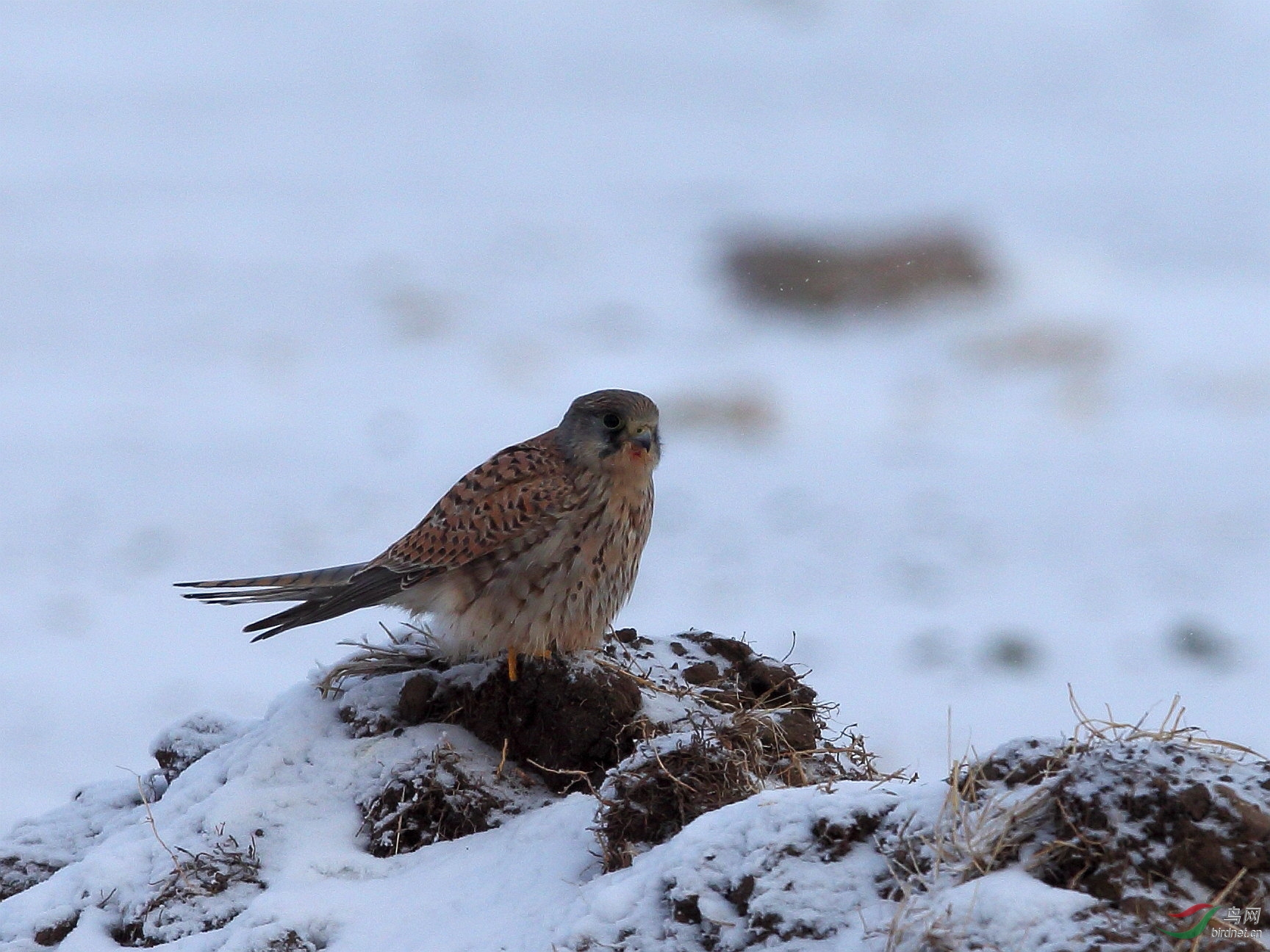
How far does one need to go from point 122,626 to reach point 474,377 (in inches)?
131

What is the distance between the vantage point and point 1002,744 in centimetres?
284

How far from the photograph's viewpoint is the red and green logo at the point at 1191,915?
235 centimetres

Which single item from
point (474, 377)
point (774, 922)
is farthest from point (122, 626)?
point (774, 922)

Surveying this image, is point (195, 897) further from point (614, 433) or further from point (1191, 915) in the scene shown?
point (1191, 915)

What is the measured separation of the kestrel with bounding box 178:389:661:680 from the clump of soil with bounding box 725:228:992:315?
7.54 metres

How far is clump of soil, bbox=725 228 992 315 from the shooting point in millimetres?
11719

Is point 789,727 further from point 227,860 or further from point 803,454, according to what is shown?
point 803,454

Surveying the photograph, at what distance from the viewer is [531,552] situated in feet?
13.6

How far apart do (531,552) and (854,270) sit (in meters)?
8.26

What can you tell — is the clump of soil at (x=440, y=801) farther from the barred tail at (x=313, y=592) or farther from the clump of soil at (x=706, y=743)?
the barred tail at (x=313, y=592)

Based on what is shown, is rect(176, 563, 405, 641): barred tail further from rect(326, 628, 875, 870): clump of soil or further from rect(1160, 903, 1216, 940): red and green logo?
rect(1160, 903, 1216, 940): red and green logo

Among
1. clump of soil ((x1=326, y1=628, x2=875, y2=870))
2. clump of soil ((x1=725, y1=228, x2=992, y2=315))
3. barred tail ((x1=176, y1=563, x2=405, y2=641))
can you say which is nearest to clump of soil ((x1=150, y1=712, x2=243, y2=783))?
barred tail ((x1=176, y1=563, x2=405, y2=641))

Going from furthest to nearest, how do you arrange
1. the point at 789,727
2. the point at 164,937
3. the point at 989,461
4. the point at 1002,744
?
the point at 989,461 < the point at 789,727 < the point at 164,937 < the point at 1002,744

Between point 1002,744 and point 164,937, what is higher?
point 1002,744
